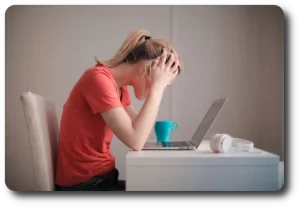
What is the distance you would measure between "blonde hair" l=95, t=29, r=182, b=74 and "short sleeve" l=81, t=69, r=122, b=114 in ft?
0.31

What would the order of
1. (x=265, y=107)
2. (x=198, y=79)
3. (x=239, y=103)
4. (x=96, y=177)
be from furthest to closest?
(x=198, y=79)
(x=239, y=103)
(x=265, y=107)
(x=96, y=177)

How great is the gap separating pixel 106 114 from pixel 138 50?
221 mm

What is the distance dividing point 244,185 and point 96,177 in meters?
0.35

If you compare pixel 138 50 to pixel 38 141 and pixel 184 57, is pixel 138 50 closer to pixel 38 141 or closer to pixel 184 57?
pixel 38 141

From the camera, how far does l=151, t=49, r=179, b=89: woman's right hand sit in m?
0.82

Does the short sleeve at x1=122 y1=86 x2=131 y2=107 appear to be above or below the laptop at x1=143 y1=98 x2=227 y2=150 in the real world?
above

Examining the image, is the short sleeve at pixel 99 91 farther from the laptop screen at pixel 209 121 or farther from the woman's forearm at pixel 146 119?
the laptop screen at pixel 209 121

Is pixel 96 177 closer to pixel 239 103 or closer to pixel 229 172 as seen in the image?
pixel 229 172

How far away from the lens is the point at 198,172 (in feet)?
2.06

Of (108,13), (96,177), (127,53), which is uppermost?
(108,13)

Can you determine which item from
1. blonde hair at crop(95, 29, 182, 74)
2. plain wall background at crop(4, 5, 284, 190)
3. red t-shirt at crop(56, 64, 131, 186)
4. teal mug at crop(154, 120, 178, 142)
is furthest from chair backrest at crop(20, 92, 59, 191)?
plain wall background at crop(4, 5, 284, 190)

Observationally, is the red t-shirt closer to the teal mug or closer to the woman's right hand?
the woman's right hand
